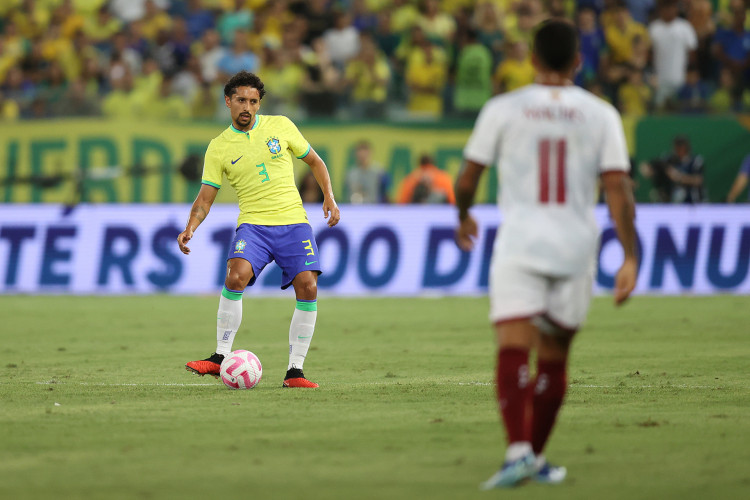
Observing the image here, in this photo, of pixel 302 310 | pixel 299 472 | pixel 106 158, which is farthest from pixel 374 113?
pixel 299 472

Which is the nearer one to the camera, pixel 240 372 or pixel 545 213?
pixel 545 213

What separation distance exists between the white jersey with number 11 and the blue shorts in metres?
3.96

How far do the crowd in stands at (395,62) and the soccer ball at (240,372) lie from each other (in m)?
11.2

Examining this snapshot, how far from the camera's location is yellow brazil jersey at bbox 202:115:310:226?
9.45 m

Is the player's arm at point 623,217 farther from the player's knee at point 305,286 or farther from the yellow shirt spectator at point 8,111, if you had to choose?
the yellow shirt spectator at point 8,111

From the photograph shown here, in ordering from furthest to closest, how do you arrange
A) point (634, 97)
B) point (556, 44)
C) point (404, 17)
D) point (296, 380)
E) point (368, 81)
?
point (404, 17) < point (368, 81) < point (634, 97) < point (296, 380) < point (556, 44)

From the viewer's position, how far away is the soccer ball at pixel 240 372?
8.99 meters

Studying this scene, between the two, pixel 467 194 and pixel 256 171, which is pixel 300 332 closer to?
pixel 256 171

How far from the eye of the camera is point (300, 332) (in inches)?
366

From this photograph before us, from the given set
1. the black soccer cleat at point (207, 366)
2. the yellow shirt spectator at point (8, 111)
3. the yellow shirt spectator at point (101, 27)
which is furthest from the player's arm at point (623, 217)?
the yellow shirt spectator at point (101, 27)

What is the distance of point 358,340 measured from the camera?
12.9m

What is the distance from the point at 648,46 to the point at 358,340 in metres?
10.1

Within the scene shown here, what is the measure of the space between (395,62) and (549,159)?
15.9 metres

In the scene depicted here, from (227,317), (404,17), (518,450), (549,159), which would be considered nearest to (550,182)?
(549,159)
